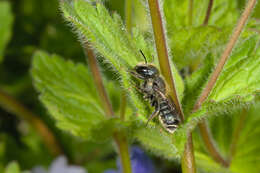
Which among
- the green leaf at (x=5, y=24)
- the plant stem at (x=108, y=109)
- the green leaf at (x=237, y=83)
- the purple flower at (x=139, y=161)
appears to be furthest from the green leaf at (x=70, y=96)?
the green leaf at (x=5, y=24)

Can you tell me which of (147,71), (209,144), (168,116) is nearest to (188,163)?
(168,116)

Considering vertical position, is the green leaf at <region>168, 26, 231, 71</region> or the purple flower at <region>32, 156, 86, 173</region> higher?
the green leaf at <region>168, 26, 231, 71</region>

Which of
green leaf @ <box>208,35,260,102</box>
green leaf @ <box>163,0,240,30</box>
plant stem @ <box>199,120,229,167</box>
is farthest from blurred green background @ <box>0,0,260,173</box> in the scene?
green leaf @ <box>208,35,260,102</box>

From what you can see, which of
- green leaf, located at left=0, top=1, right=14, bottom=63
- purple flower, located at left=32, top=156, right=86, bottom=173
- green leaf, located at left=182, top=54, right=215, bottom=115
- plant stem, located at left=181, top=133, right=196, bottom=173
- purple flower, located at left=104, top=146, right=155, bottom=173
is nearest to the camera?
A: plant stem, located at left=181, top=133, right=196, bottom=173

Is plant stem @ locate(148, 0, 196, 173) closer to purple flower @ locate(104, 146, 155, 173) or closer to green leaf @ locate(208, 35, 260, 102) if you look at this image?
green leaf @ locate(208, 35, 260, 102)

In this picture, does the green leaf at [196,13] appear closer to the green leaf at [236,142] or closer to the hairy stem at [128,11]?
the hairy stem at [128,11]

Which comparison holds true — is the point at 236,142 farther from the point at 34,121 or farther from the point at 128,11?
the point at 34,121

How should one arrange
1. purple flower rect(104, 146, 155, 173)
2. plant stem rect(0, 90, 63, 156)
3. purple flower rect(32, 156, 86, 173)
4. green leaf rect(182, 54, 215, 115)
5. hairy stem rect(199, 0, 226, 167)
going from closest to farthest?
green leaf rect(182, 54, 215, 115) → hairy stem rect(199, 0, 226, 167) → purple flower rect(104, 146, 155, 173) → purple flower rect(32, 156, 86, 173) → plant stem rect(0, 90, 63, 156)
